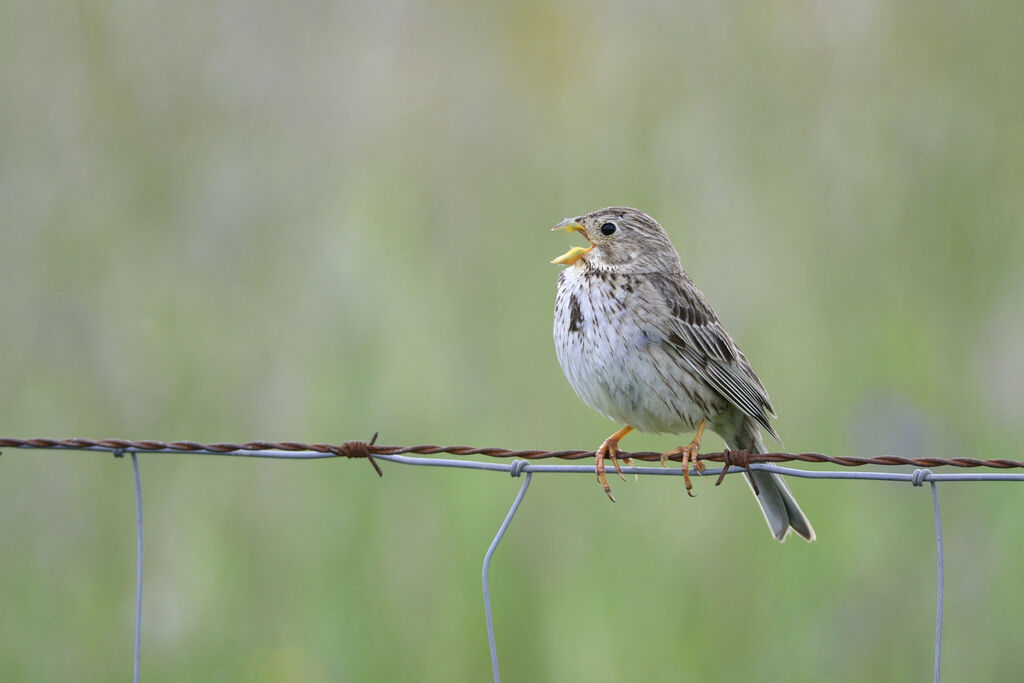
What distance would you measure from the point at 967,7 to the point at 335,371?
373cm

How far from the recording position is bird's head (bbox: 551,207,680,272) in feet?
13.8

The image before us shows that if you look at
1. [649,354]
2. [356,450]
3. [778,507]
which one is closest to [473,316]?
[649,354]

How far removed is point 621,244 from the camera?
14.0ft

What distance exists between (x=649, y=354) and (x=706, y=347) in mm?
234

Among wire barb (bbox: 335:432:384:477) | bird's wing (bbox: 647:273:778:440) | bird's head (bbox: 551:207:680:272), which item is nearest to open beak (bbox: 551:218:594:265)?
bird's head (bbox: 551:207:680:272)

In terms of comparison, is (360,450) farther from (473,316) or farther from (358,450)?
(473,316)

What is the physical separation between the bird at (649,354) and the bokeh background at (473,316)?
103 centimetres

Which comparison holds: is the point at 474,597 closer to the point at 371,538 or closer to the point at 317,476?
the point at 371,538

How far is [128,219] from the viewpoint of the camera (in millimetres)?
5816

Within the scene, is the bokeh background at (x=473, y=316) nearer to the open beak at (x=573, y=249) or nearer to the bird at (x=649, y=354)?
the bird at (x=649, y=354)

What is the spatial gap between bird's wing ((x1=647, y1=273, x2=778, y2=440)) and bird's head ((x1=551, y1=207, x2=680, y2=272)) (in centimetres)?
12

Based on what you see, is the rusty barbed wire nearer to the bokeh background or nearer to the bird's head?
the bird's head

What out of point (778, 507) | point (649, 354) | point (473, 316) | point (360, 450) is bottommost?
point (778, 507)

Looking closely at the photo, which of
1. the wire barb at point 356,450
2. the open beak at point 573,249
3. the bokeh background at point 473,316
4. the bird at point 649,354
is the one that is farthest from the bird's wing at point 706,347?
the wire barb at point 356,450
